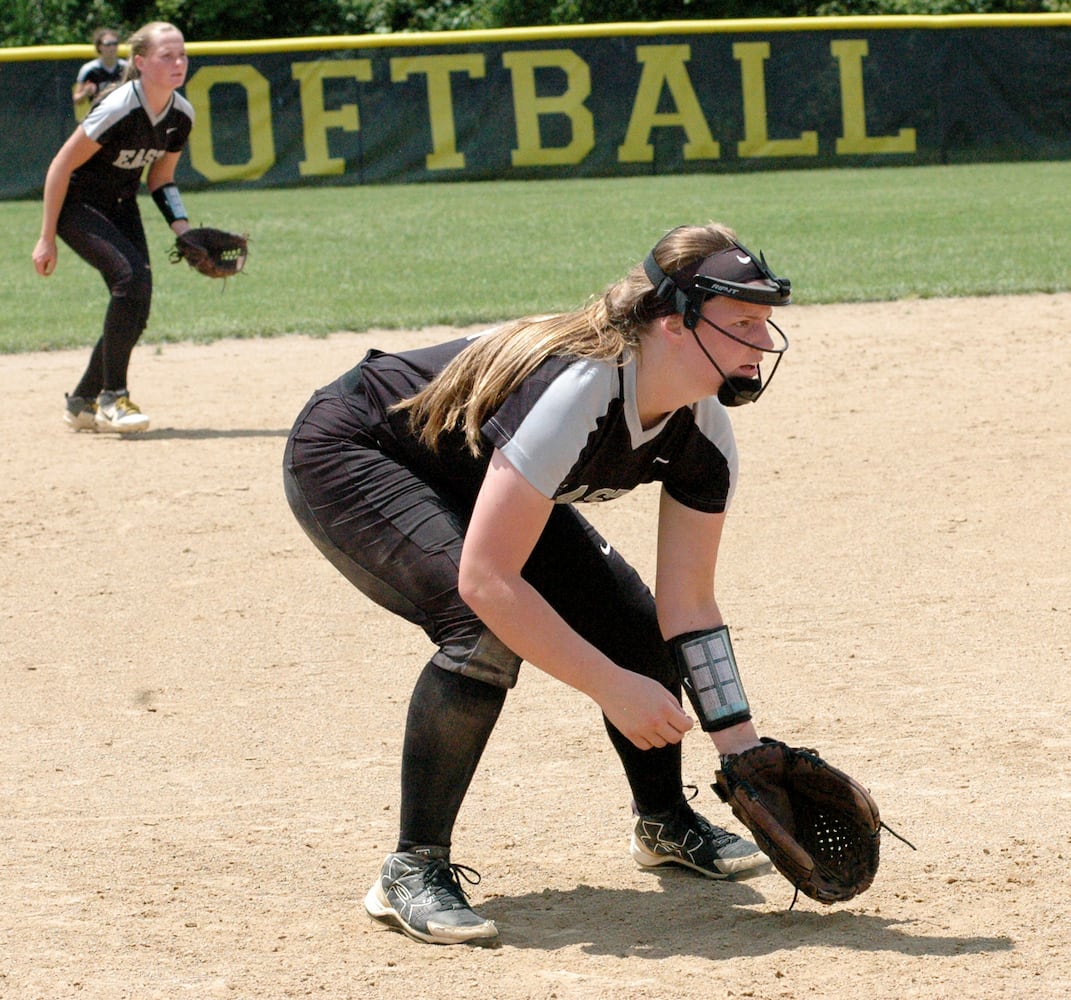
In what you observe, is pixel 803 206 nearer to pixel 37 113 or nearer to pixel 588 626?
pixel 37 113

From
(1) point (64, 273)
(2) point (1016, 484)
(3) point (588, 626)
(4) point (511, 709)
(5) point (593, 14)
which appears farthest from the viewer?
(5) point (593, 14)

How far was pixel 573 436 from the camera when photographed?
109 inches

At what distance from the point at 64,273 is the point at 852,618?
10718 mm

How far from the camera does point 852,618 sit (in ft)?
16.1

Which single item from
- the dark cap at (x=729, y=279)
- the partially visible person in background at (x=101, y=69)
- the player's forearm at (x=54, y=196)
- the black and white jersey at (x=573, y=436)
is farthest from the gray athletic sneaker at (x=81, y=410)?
the partially visible person in background at (x=101, y=69)

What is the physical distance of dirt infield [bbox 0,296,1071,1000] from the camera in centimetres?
290

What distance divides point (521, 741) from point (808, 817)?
107 centimetres

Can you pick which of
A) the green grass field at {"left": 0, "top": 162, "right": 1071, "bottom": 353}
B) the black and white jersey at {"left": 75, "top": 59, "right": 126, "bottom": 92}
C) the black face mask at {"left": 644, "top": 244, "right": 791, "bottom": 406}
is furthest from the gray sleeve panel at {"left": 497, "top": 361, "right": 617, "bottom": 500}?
the black and white jersey at {"left": 75, "top": 59, "right": 126, "bottom": 92}

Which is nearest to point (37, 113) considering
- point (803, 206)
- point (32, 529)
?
point (803, 206)

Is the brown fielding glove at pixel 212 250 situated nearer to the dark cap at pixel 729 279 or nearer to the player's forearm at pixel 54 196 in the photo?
the player's forearm at pixel 54 196

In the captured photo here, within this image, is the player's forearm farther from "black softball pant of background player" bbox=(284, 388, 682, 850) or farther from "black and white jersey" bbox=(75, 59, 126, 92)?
"black and white jersey" bbox=(75, 59, 126, 92)

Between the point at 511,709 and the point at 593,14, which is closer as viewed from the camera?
the point at 511,709

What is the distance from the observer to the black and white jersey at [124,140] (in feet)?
23.9

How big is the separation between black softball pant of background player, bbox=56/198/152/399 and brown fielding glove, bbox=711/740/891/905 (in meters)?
5.11
